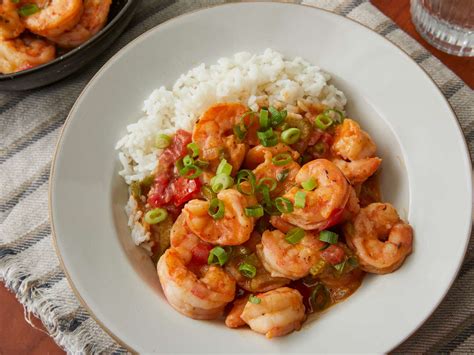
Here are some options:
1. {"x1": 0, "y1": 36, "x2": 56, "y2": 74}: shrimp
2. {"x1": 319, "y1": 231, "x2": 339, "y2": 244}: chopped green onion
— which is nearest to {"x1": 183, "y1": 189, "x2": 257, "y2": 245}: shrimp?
{"x1": 319, "y1": 231, "x2": 339, "y2": 244}: chopped green onion

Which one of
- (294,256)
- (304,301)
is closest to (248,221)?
(294,256)

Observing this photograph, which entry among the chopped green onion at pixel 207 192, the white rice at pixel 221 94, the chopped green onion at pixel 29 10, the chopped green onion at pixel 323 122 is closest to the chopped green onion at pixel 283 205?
the chopped green onion at pixel 207 192

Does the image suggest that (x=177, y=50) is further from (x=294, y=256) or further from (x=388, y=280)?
(x=388, y=280)

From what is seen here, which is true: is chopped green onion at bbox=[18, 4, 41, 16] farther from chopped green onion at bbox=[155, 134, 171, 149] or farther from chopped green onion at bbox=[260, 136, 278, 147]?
chopped green onion at bbox=[260, 136, 278, 147]

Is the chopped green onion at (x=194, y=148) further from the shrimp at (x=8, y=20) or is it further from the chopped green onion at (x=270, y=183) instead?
the shrimp at (x=8, y=20)

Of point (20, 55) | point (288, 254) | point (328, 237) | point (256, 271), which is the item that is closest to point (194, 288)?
point (256, 271)

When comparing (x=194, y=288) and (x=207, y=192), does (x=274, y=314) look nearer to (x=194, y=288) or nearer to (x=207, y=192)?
(x=194, y=288)
